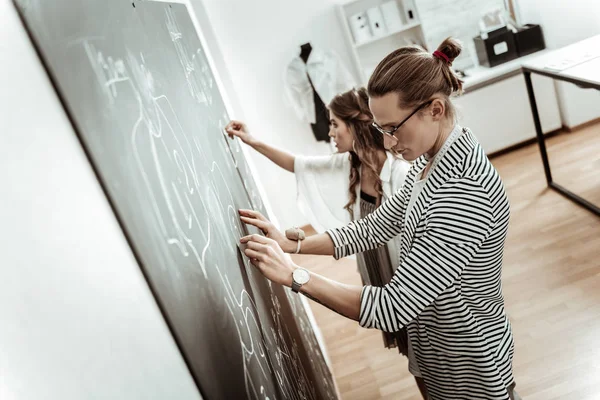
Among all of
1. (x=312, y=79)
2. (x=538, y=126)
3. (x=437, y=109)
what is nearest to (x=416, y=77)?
(x=437, y=109)

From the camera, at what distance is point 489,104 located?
17.8 feet

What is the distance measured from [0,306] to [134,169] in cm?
34

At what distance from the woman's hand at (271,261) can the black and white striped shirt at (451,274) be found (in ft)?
0.58

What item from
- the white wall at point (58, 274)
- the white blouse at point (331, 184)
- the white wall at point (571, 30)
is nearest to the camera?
the white wall at point (58, 274)

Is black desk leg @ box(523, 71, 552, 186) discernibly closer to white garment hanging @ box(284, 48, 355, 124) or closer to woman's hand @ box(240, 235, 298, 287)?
white garment hanging @ box(284, 48, 355, 124)

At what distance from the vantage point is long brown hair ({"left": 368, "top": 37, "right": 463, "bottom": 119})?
1364mm

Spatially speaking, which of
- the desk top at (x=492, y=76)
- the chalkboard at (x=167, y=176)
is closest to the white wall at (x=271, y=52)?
the desk top at (x=492, y=76)

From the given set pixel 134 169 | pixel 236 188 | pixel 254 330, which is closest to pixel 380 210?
pixel 236 188

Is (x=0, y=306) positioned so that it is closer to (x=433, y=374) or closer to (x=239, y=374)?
(x=239, y=374)

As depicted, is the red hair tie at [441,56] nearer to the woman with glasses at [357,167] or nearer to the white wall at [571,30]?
the woman with glasses at [357,167]

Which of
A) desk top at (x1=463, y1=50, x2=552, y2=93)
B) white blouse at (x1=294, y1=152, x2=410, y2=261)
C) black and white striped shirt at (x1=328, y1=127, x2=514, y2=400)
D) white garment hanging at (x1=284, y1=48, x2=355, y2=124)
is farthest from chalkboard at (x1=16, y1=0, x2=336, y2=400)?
desk top at (x1=463, y1=50, x2=552, y2=93)

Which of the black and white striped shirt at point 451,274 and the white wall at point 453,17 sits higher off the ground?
the white wall at point 453,17

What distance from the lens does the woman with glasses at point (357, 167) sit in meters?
2.20

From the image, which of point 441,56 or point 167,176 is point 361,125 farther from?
point 167,176
